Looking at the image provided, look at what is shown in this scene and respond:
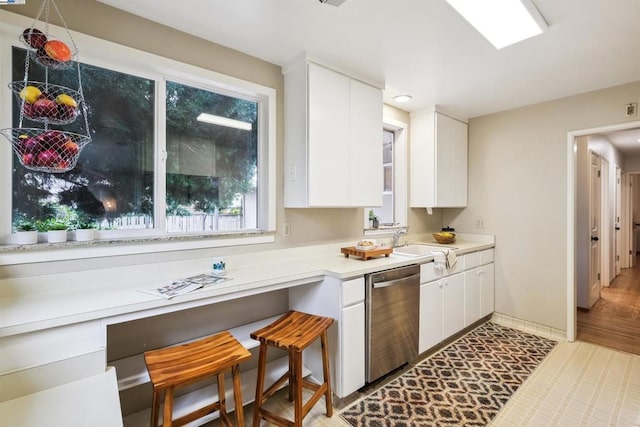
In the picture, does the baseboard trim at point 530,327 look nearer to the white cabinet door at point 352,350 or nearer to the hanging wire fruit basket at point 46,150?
the white cabinet door at point 352,350

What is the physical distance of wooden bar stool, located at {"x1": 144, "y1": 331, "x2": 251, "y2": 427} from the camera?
133 cm

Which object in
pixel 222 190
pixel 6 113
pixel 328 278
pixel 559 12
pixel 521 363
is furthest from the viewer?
pixel 521 363

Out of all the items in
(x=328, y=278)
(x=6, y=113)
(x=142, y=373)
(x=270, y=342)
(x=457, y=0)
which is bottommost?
(x=142, y=373)

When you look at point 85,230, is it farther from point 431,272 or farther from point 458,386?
point 458,386

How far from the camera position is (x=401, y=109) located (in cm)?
349

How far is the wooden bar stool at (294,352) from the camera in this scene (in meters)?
1.68

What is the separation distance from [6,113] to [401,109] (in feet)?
10.5

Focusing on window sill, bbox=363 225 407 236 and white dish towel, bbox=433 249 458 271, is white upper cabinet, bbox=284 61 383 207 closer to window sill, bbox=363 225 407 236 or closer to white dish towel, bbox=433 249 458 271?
window sill, bbox=363 225 407 236

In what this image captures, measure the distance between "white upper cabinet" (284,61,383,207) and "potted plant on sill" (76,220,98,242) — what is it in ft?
4.06

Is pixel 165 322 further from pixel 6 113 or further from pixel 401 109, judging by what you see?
pixel 401 109

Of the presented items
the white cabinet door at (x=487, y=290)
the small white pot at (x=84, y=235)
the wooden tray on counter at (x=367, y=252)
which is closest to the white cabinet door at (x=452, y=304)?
the white cabinet door at (x=487, y=290)

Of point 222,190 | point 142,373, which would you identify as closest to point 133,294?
point 142,373

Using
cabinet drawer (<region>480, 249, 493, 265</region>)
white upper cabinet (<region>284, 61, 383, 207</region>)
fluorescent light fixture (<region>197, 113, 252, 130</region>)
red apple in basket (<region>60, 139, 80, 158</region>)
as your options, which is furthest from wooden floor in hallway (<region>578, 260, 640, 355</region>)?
red apple in basket (<region>60, 139, 80, 158</region>)

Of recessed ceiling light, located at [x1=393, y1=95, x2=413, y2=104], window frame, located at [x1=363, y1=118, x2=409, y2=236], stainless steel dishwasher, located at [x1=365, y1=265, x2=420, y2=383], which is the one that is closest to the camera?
stainless steel dishwasher, located at [x1=365, y1=265, x2=420, y2=383]
